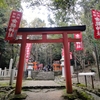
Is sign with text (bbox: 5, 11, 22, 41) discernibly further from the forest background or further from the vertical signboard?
the vertical signboard

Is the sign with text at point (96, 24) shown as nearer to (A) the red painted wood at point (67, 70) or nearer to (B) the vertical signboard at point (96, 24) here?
(B) the vertical signboard at point (96, 24)

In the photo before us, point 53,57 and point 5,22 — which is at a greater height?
point 5,22

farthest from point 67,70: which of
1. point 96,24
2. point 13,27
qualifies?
point 13,27

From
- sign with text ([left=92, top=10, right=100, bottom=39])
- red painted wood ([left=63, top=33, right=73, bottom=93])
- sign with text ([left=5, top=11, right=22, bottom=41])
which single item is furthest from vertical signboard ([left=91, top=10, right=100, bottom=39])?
sign with text ([left=5, top=11, right=22, bottom=41])

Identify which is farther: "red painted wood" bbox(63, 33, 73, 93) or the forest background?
the forest background

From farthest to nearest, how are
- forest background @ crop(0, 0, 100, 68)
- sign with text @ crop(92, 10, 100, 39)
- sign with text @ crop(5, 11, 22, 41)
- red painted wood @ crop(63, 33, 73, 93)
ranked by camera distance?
forest background @ crop(0, 0, 100, 68) < sign with text @ crop(92, 10, 100, 39) < sign with text @ crop(5, 11, 22, 41) < red painted wood @ crop(63, 33, 73, 93)

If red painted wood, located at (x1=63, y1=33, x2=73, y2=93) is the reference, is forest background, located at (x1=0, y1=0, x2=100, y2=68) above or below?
above

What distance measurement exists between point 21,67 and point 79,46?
249 inches

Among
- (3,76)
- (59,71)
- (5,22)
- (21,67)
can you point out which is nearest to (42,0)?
(21,67)

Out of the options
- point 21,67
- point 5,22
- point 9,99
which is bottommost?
point 9,99

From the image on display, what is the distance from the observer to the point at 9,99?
12.4ft

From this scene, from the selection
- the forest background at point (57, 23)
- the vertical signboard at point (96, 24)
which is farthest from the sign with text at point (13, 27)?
the vertical signboard at point (96, 24)

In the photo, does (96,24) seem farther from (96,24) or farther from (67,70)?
(67,70)

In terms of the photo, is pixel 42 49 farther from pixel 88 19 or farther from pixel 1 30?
pixel 88 19
